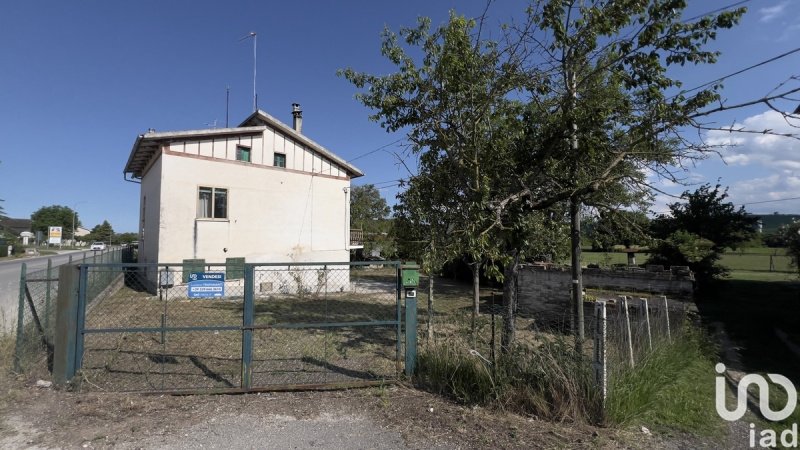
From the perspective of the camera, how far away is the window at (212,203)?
14812mm

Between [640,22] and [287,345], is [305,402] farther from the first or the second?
[640,22]

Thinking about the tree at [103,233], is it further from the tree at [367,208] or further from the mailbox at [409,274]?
the mailbox at [409,274]

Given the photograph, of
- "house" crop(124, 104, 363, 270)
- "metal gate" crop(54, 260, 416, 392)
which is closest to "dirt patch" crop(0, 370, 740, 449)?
"metal gate" crop(54, 260, 416, 392)

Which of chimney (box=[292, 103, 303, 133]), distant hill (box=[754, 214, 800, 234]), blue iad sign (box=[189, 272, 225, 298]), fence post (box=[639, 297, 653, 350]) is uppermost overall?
chimney (box=[292, 103, 303, 133])

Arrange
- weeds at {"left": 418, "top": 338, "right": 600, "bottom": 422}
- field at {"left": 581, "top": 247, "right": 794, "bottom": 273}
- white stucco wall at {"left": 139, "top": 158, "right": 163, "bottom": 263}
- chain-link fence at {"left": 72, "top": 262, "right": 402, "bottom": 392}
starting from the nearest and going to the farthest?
weeds at {"left": 418, "top": 338, "right": 600, "bottom": 422} < chain-link fence at {"left": 72, "top": 262, "right": 402, "bottom": 392} < white stucco wall at {"left": 139, "top": 158, "right": 163, "bottom": 263} < field at {"left": 581, "top": 247, "right": 794, "bottom": 273}

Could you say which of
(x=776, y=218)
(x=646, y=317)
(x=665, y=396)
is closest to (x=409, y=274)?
(x=665, y=396)

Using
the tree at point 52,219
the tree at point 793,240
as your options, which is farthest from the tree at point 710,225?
the tree at point 52,219

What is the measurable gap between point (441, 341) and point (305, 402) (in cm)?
194

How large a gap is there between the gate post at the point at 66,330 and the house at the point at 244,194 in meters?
9.90

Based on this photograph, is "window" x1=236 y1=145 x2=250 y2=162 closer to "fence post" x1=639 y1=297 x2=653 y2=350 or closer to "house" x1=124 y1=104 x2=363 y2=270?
"house" x1=124 y1=104 x2=363 y2=270

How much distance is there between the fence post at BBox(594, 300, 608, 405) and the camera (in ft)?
13.2

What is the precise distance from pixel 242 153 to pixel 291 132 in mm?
2114

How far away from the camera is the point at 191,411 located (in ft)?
14.2

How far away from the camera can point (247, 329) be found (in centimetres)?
490
